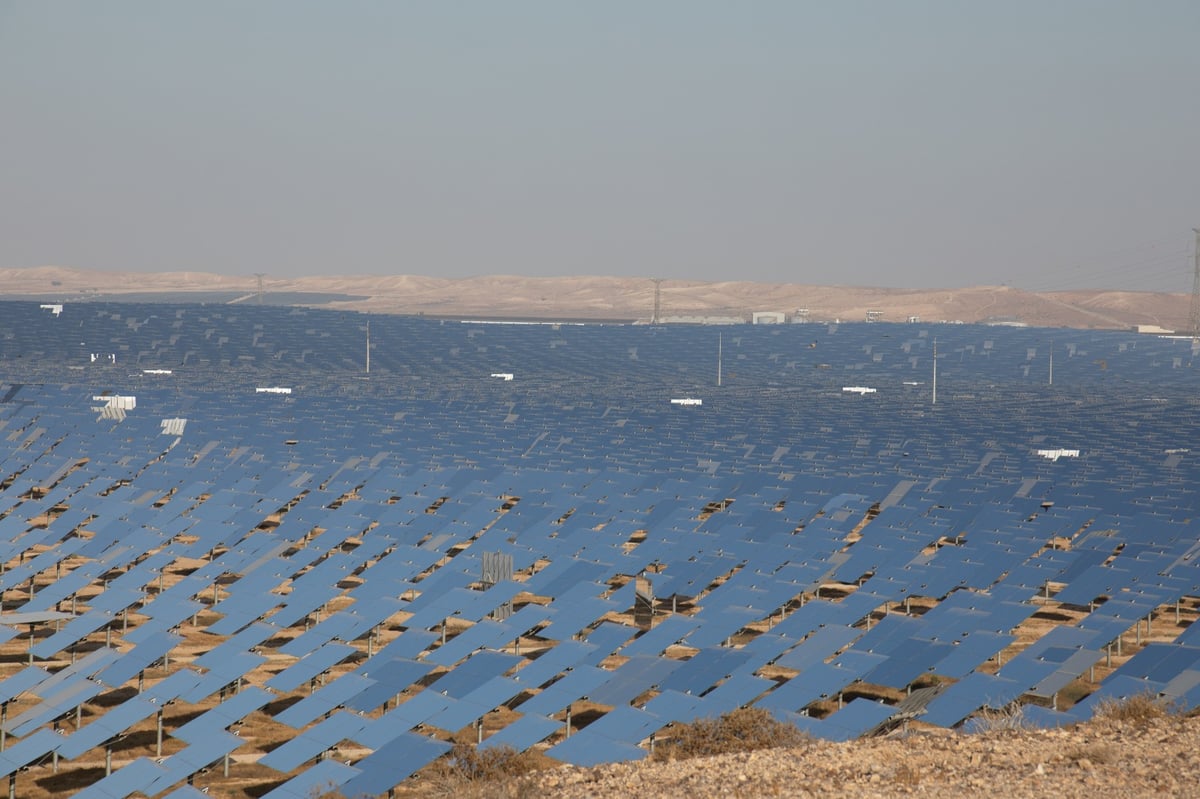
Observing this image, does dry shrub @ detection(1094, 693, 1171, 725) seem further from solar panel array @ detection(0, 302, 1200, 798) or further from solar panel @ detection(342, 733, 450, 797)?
solar panel @ detection(342, 733, 450, 797)

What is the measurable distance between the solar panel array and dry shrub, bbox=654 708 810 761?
63 centimetres

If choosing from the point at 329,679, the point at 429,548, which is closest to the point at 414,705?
the point at 329,679

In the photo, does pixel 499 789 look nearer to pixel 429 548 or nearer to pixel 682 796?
pixel 682 796

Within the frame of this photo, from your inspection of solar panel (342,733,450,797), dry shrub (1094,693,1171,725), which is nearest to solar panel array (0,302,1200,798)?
solar panel (342,733,450,797)

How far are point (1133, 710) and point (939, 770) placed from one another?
15.7 feet

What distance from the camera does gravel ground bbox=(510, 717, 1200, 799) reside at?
1580 centimetres

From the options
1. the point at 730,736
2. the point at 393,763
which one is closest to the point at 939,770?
the point at 730,736

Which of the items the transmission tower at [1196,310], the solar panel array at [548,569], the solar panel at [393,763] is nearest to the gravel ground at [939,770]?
the solar panel at [393,763]

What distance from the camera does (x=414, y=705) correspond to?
22500 mm

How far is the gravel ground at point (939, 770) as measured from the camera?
15.8 metres

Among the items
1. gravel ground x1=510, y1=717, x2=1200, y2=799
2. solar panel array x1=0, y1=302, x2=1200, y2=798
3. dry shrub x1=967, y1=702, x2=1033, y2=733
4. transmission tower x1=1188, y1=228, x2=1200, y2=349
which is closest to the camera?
gravel ground x1=510, y1=717, x2=1200, y2=799

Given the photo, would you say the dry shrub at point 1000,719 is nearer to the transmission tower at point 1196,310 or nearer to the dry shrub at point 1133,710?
the dry shrub at point 1133,710

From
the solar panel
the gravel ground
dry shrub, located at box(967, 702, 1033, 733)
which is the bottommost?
the solar panel

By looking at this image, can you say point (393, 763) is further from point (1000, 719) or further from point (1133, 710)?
point (1133, 710)
